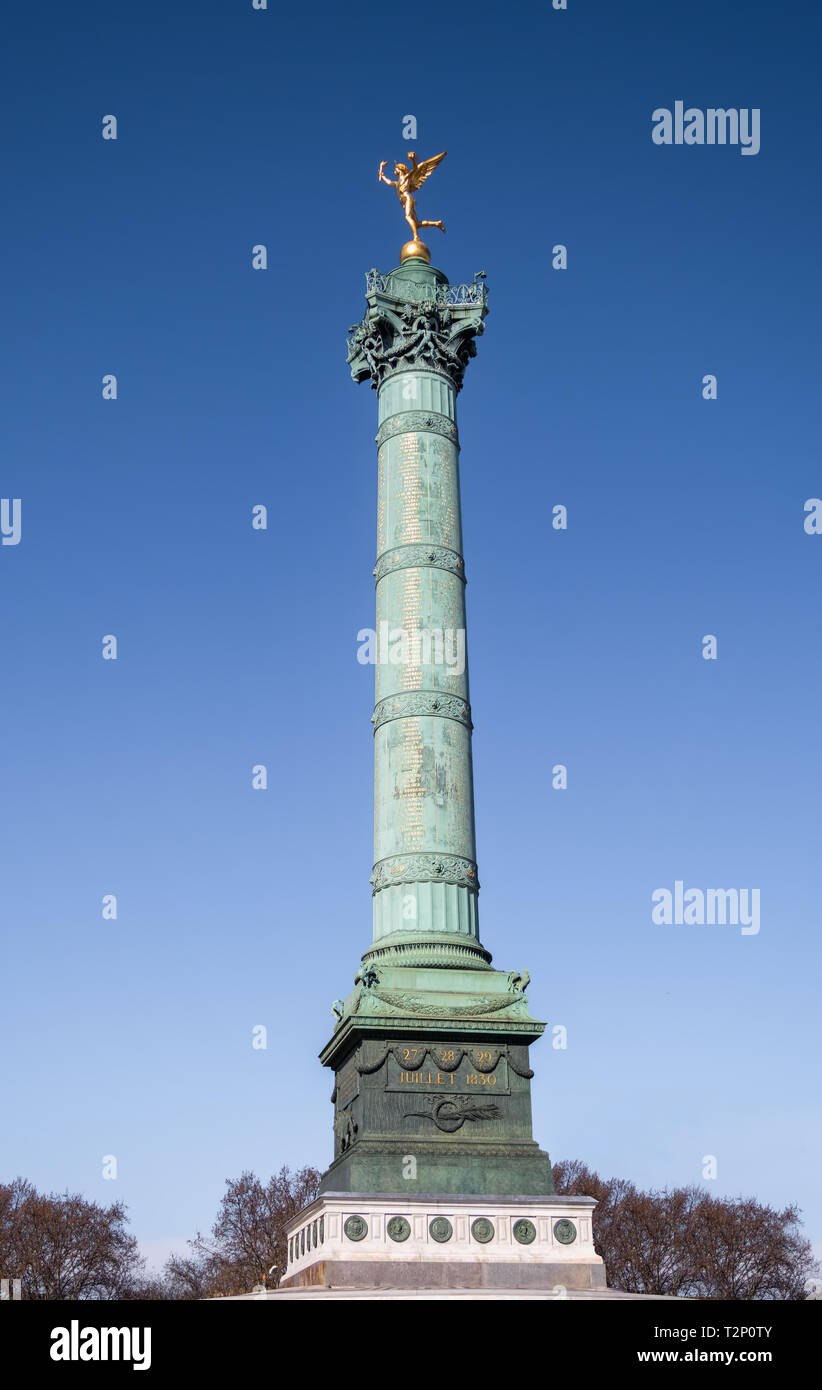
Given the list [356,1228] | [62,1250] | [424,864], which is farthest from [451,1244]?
[62,1250]

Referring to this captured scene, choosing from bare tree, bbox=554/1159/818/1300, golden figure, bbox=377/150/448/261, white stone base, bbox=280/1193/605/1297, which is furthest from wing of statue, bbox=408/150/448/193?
bare tree, bbox=554/1159/818/1300

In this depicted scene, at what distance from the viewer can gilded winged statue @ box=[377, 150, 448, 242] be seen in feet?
108

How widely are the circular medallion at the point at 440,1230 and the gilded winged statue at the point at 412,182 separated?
71.9ft

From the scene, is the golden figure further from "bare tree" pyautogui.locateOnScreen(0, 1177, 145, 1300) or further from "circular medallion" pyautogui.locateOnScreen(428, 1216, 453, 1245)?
"bare tree" pyautogui.locateOnScreen(0, 1177, 145, 1300)

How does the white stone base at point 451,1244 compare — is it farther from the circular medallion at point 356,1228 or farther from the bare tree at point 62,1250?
the bare tree at point 62,1250

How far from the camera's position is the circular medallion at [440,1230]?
2241cm

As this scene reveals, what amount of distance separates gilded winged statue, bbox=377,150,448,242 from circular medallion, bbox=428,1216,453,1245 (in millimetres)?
21915

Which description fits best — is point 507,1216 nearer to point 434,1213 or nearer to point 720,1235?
point 434,1213

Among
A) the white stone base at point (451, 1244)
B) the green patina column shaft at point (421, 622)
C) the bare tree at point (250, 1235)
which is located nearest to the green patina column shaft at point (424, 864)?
the green patina column shaft at point (421, 622)

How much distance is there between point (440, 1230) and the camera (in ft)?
73.6
